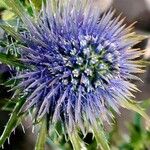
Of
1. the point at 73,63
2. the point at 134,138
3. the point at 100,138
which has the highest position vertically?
the point at 73,63

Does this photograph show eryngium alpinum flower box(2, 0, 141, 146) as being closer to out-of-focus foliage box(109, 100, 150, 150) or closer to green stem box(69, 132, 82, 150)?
green stem box(69, 132, 82, 150)

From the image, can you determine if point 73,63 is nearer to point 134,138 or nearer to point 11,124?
point 11,124

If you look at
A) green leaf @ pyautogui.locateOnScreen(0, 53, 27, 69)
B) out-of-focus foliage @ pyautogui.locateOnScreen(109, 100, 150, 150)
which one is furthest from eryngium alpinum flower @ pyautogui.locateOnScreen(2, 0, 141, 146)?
out-of-focus foliage @ pyautogui.locateOnScreen(109, 100, 150, 150)

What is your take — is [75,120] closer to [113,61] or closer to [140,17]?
[113,61]

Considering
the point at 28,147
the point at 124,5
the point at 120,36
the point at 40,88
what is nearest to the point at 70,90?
the point at 40,88

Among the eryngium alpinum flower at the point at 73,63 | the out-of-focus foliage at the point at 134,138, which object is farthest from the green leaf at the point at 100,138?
the out-of-focus foliage at the point at 134,138

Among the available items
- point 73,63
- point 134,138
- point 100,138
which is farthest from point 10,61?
point 134,138

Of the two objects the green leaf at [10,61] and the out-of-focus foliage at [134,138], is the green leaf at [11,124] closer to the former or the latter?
the green leaf at [10,61]
